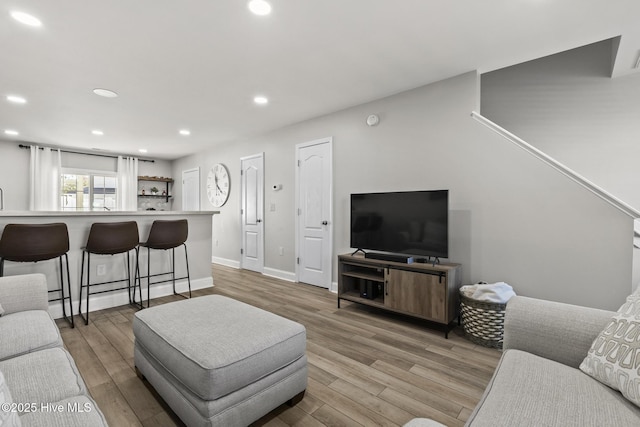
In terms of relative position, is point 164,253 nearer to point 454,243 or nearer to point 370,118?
point 370,118

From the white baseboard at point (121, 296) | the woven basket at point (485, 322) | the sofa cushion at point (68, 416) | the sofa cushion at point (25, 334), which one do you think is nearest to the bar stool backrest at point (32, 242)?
the white baseboard at point (121, 296)

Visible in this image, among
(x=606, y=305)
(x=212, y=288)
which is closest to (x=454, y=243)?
(x=606, y=305)

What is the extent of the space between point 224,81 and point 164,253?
228 centimetres

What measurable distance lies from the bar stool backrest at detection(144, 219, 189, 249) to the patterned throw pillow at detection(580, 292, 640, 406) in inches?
145

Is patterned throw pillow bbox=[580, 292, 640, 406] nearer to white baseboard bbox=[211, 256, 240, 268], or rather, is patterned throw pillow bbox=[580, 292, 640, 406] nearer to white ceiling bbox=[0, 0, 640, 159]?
white ceiling bbox=[0, 0, 640, 159]

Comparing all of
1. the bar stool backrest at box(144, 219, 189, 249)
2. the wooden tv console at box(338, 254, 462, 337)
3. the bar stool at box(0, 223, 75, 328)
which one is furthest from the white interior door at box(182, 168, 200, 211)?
the wooden tv console at box(338, 254, 462, 337)

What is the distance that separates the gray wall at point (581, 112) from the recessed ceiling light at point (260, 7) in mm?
2868

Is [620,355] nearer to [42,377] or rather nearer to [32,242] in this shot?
[42,377]

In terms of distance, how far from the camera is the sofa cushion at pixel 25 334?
4.54ft

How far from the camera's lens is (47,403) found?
100 centimetres

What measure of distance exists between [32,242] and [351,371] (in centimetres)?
293

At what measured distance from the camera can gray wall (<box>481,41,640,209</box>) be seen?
287 centimetres

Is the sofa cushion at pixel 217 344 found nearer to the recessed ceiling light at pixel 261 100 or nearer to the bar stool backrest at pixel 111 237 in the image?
the bar stool backrest at pixel 111 237

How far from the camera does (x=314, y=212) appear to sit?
4379 millimetres
